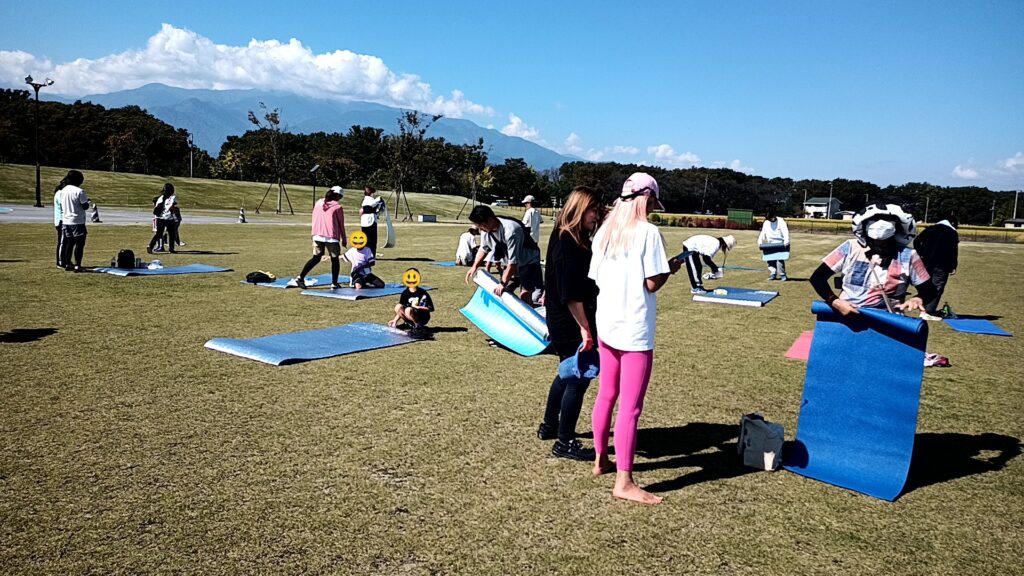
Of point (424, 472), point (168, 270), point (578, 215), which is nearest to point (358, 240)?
point (168, 270)

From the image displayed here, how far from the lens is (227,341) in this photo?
8227 millimetres

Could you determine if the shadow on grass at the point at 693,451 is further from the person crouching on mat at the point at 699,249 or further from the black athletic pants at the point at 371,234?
the black athletic pants at the point at 371,234

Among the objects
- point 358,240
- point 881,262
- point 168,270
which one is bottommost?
point 168,270

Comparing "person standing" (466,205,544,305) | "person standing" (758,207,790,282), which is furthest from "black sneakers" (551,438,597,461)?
"person standing" (758,207,790,282)

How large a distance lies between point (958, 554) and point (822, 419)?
4.25 feet

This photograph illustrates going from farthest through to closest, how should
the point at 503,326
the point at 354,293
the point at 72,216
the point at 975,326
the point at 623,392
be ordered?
the point at 72,216
the point at 354,293
the point at 975,326
the point at 503,326
the point at 623,392

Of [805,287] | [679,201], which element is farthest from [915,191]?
[805,287]

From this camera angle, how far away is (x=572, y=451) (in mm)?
5031

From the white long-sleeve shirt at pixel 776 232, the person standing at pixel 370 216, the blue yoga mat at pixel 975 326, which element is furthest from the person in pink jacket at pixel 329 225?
the white long-sleeve shirt at pixel 776 232

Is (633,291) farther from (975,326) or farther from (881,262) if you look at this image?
(975,326)

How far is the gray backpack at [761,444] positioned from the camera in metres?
4.89

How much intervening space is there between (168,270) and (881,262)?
14348mm

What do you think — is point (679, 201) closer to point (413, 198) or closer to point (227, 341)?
point (413, 198)

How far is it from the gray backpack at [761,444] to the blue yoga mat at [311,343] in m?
4.85
